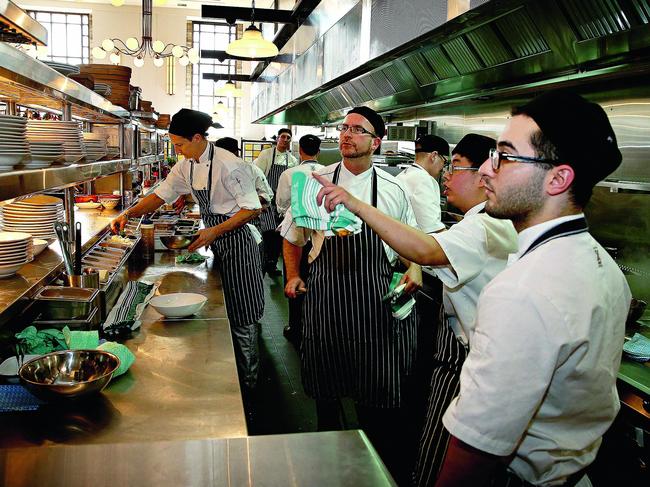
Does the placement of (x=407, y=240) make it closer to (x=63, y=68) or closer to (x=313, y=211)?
(x=313, y=211)

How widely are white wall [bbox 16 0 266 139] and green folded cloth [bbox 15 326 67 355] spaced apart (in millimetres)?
17550

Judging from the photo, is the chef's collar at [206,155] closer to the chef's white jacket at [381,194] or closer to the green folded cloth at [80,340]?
the chef's white jacket at [381,194]

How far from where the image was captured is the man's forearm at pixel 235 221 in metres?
3.70

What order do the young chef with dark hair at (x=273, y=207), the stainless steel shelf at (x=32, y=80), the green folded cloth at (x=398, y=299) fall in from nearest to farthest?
the stainless steel shelf at (x=32, y=80) < the green folded cloth at (x=398, y=299) < the young chef with dark hair at (x=273, y=207)

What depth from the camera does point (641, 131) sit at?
126 inches

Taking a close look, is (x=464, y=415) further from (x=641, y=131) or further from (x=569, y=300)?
(x=641, y=131)

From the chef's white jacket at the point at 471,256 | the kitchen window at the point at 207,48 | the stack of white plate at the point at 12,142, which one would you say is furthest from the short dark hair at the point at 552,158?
the kitchen window at the point at 207,48

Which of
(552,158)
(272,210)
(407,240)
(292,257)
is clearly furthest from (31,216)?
(272,210)

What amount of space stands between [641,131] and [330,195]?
2.21 m

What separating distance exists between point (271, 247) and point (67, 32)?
15.3m

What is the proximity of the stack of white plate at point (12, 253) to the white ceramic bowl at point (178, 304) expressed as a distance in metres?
0.57

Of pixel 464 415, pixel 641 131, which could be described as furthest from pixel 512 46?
pixel 464 415

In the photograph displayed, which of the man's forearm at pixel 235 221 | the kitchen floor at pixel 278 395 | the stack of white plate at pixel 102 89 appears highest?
the stack of white plate at pixel 102 89

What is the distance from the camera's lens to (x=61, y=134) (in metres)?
2.45
